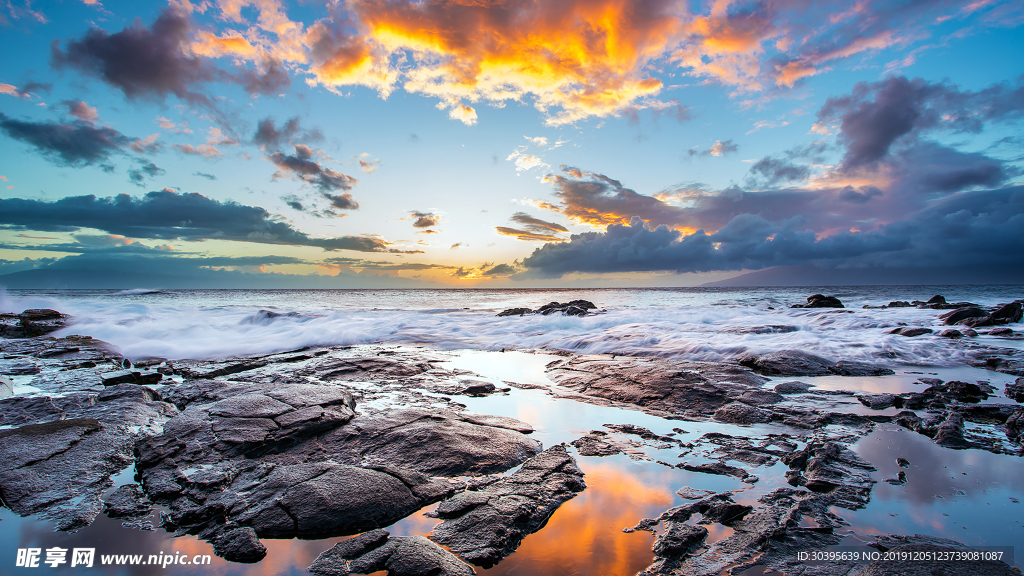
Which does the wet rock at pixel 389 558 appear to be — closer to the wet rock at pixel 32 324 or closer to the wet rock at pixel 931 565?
the wet rock at pixel 931 565

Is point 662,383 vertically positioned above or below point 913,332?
below

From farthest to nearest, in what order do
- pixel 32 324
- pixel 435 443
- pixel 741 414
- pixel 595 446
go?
1. pixel 32 324
2. pixel 741 414
3. pixel 595 446
4. pixel 435 443

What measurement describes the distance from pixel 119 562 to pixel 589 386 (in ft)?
17.9

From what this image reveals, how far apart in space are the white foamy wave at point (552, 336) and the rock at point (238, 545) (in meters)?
8.46

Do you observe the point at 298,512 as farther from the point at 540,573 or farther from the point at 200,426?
the point at 200,426

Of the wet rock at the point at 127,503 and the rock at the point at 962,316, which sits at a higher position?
the rock at the point at 962,316

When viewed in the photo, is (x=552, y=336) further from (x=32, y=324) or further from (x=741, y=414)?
(x=32, y=324)

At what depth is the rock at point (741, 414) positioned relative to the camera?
4.77 metres

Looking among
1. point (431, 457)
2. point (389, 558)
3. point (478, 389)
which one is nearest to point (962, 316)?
point (478, 389)

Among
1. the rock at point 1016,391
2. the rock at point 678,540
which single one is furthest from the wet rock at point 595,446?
the rock at point 1016,391

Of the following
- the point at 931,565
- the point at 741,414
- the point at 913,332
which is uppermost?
the point at 913,332

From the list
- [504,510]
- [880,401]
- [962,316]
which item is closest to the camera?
[504,510]

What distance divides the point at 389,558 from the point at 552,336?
10241mm

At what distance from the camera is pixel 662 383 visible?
6.03m
